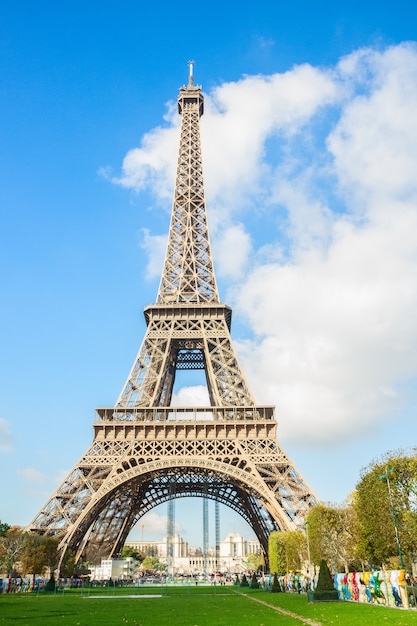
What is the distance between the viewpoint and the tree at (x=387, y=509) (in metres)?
32.8

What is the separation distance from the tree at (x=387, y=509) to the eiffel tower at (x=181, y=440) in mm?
7716

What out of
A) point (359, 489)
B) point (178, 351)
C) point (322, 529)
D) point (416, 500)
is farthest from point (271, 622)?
point (178, 351)

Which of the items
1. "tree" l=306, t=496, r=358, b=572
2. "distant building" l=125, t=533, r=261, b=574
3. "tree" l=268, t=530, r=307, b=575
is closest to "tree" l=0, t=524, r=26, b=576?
"tree" l=268, t=530, r=307, b=575

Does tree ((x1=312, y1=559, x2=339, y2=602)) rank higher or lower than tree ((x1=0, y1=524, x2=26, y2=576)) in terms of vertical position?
lower

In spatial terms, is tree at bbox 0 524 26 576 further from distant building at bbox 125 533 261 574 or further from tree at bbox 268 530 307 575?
distant building at bbox 125 533 261 574

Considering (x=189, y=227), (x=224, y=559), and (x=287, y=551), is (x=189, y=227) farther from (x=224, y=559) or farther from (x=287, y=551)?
(x=224, y=559)

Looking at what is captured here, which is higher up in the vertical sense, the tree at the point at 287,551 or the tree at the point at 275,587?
the tree at the point at 287,551

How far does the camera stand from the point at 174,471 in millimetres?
50844

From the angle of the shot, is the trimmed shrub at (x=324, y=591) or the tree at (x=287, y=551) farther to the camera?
the tree at (x=287, y=551)

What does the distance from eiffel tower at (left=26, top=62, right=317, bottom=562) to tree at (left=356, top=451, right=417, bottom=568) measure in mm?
7716

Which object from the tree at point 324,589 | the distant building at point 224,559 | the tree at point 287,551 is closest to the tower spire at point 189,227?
the tree at point 287,551

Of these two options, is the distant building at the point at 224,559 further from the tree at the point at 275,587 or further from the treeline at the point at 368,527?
the tree at the point at 275,587

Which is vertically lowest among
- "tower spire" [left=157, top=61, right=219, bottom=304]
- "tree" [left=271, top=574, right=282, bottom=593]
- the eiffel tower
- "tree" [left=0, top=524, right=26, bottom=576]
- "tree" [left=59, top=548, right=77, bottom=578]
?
"tree" [left=271, top=574, right=282, bottom=593]

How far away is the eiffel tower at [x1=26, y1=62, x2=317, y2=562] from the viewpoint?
43.0 m
